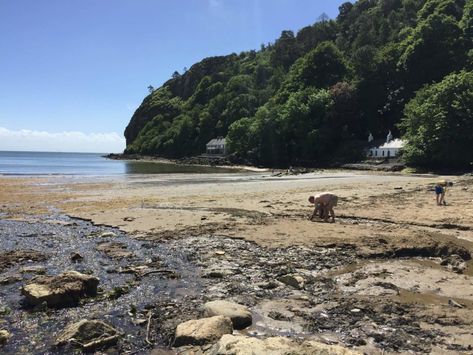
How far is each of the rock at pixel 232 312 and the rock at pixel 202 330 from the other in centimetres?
35

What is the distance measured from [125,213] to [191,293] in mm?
12908

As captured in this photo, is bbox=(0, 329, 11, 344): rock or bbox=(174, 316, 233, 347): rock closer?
bbox=(174, 316, 233, 347): rock

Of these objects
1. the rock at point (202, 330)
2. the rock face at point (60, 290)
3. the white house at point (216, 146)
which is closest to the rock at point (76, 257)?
the rock face at point (60, 290)

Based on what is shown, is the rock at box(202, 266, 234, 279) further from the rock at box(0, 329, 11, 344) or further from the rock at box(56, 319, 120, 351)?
the rock at box(0, 329, 11, 344)

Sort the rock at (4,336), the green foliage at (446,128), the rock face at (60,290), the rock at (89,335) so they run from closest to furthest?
1. the rock at (89,335)
2. the rock at (4,336)
3. the rock face at (60,290)
4. the green foliage at (446,128)

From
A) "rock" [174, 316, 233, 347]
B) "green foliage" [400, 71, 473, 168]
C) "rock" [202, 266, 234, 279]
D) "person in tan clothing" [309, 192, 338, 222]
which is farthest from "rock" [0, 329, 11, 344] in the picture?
"green foliage" [400, 71, 473, 168]

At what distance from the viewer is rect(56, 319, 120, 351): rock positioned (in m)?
6.89

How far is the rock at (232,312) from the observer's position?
299 inches

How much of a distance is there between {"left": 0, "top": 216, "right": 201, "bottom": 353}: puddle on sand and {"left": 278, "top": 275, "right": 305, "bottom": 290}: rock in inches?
81.5

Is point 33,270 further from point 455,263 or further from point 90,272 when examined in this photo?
point 455,263

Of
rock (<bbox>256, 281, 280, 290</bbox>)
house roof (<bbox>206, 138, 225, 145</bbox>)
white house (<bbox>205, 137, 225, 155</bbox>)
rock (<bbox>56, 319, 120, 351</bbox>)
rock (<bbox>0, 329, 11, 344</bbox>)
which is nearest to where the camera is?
rock (<bbox>56, 319, 120, 351</bbox>)

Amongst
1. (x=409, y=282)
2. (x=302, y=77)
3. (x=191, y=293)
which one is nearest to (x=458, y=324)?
(x=409, y=282)

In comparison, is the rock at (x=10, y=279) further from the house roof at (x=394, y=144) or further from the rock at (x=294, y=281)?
the house roof at (x=394, y=144)

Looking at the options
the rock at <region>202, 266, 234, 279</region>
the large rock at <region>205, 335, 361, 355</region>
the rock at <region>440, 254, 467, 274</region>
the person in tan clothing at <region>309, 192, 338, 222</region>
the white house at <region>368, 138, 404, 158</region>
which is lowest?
the rock at <region>202, 266, 234, 279</region>
